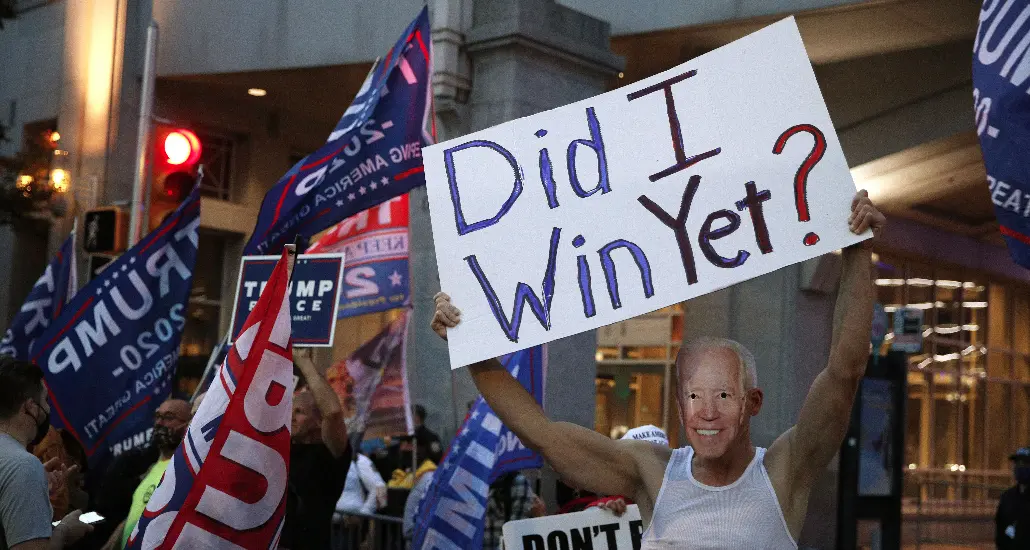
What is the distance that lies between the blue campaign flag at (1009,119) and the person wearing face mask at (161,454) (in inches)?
145

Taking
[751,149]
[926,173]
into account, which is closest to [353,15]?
[926,173]

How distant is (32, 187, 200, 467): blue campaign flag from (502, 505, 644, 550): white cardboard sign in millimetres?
4063

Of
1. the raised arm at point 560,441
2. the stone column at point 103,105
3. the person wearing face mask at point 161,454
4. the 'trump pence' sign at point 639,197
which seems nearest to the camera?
the raised arm at point 560,441

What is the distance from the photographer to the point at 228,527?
15.2 ft

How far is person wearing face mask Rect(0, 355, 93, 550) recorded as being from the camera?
437 cm

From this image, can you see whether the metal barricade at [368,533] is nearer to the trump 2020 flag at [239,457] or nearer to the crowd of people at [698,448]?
the trump 2020 flag at [239,457]

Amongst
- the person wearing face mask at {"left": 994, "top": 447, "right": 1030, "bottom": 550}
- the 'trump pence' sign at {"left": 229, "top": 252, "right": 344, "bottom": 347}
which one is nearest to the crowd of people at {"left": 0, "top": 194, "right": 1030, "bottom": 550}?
the 'trump pence' sign at {"left": 229, "top": 252, "right": 344, "bottom": 347}

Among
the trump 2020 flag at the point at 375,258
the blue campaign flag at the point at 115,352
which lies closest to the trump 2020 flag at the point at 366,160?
the blue campaign flag at the point at 115,352

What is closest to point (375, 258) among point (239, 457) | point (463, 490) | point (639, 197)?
point (463, 490)

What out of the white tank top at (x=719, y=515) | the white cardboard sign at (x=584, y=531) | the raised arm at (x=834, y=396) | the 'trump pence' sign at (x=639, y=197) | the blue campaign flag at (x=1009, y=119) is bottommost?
the white cardboard sign at (x=584, y=531)

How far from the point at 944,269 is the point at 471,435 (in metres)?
16.1

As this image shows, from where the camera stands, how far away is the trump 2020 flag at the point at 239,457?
4.61 metres

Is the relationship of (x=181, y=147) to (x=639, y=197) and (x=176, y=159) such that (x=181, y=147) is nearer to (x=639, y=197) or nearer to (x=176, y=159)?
(x=176, y=159)

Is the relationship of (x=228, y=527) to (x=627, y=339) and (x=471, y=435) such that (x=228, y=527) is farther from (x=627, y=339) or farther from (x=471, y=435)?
(x=627, y=339)
